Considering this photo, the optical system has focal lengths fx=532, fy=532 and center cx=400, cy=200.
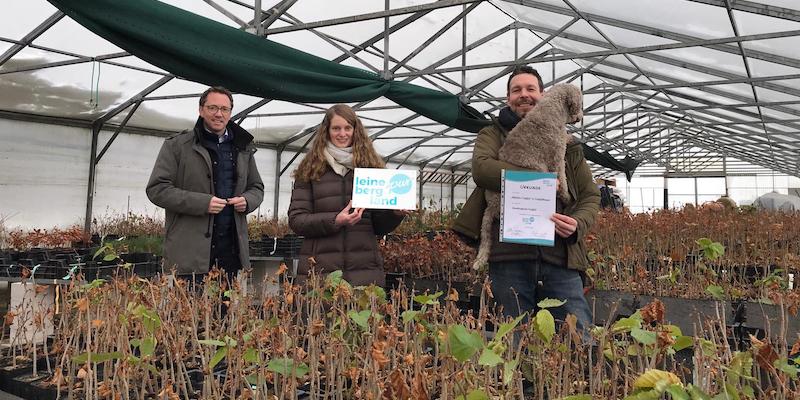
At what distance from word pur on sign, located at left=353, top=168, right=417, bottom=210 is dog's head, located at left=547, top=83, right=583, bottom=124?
609 mm

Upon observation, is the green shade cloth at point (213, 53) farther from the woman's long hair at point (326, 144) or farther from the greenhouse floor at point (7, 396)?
the greenhouse floor at point (7, 396)

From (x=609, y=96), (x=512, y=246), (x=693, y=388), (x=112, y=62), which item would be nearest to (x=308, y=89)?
(x=512, y=246)

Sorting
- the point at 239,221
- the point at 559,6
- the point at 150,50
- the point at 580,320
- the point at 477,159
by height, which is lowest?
the point at 580,320

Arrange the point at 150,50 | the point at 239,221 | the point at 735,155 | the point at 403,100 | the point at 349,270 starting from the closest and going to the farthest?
1. the point at 349,270
2. the point at 239,221
3. the point at 150,50
4. the point at 403,100
5. the point at 735,155

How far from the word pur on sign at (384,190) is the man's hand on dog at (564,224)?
1.82 ft

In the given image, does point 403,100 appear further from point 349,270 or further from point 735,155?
point 735,155

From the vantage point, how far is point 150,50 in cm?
279

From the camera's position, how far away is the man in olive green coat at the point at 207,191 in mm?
2311

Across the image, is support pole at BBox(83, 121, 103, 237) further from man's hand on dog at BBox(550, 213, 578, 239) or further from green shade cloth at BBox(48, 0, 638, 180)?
man's hand on dog at BBox(550, 213, 578, 239)

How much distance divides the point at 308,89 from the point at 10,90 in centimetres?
543

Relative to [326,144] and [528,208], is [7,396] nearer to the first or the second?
[326,144]

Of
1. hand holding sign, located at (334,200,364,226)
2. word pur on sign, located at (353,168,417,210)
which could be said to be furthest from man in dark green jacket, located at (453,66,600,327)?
hand holding sign, located at (334,200,364,226)

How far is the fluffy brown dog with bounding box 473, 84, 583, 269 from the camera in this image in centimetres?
189

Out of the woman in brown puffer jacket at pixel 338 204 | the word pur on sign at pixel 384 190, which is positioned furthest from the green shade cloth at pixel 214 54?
the word pur on sign at pixel 384 190
